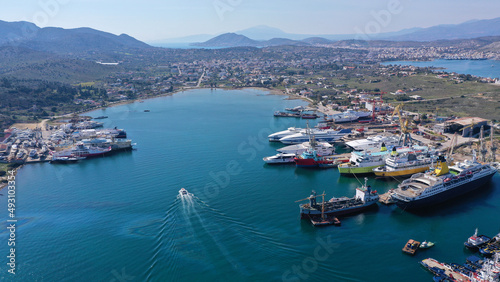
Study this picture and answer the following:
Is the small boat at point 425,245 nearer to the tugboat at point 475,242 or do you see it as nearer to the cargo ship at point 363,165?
the tugboat at point 475,242

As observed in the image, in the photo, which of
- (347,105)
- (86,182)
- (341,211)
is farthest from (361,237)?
(347,105)

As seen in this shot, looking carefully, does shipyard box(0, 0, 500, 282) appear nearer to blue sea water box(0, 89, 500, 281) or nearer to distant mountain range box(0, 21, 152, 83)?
blue sea water box(0, 89, 500, 281)

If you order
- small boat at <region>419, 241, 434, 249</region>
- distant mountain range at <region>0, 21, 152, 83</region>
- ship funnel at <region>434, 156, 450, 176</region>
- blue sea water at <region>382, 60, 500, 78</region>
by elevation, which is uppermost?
distant mountain range at <region>0, 21, 152, 83</region>

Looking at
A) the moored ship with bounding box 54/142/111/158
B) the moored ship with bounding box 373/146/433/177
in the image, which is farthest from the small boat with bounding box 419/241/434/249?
the moored ship with bounding box 54/142/111/158

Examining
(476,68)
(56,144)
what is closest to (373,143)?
(56,144)

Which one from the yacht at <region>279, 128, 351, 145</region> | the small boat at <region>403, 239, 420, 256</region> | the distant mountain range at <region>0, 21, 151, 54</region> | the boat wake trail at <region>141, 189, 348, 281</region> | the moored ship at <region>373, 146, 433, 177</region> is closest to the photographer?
the boat wake trail at <region>141, 189, 348, 281</region>

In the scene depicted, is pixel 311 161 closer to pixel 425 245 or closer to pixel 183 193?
pixel 183 193

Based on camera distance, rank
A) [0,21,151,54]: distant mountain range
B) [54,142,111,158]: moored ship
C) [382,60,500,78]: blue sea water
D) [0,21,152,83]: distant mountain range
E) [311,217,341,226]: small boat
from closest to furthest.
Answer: [311,217,341,226]: small boat → [54,142,111,158]: moored ship → [0,21,152,83]: distant mountain range → [382,60,500,78]: blue sea water → [0,21,151,54]: distant mountain range

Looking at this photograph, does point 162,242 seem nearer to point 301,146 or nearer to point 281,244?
point 281,244
